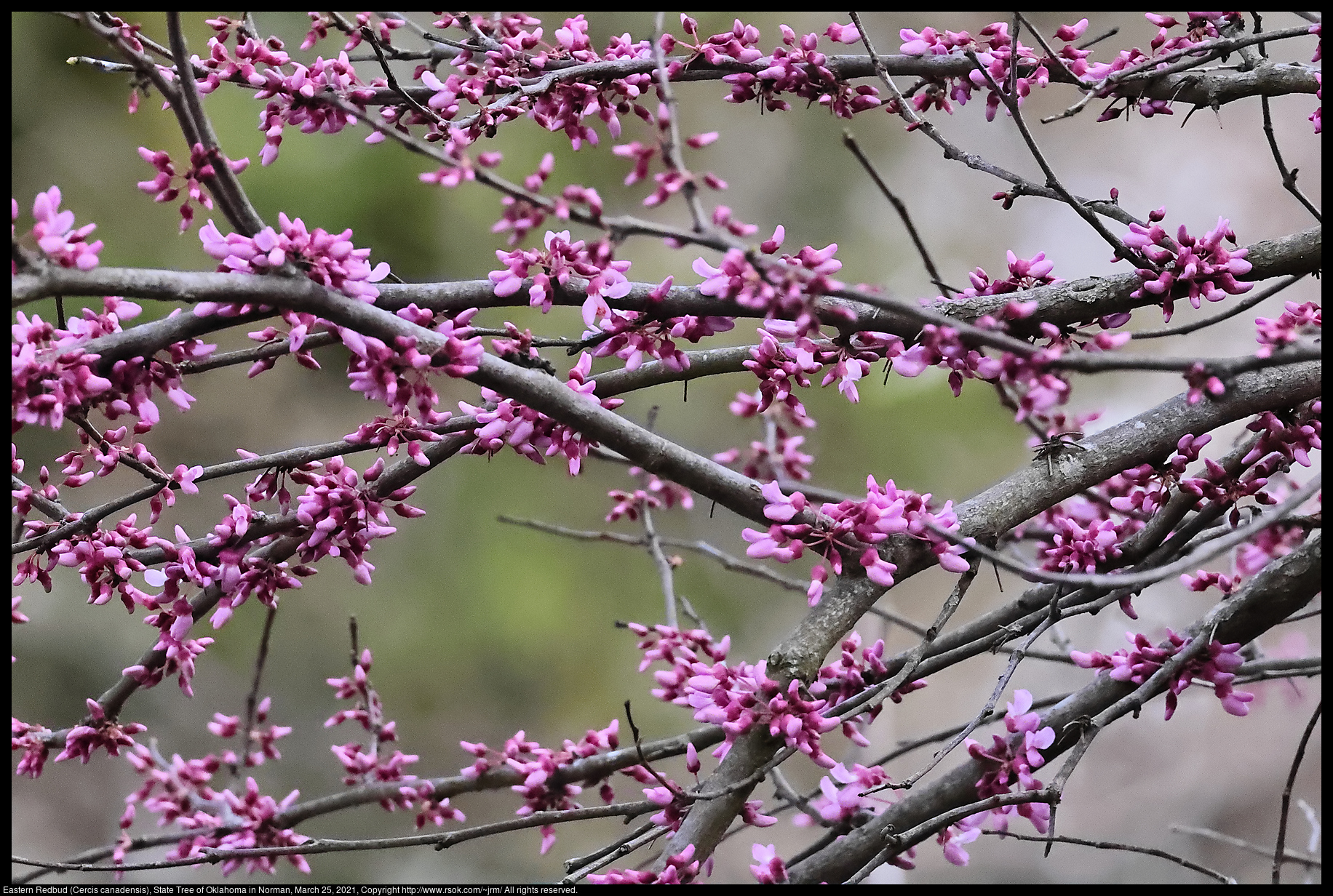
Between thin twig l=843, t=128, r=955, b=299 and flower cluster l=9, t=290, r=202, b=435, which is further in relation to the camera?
flower cluster l=9, t=290, r=202, b=435

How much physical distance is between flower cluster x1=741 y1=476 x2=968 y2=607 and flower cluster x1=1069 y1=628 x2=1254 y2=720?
0.30 metres

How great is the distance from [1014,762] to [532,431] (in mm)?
737

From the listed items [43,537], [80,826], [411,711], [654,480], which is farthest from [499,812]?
[43,537]

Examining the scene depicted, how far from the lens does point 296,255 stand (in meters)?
1.13

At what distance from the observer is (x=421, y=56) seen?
1.46 meters

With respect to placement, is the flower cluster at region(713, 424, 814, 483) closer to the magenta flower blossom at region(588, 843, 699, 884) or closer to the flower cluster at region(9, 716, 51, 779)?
the magenta flower blossom at region(588, 843, 699, 884)

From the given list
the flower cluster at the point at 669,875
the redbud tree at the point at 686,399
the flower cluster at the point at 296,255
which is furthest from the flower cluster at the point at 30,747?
the flower cluster at the point at 669,875

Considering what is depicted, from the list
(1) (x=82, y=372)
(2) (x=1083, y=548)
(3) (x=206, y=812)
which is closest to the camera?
(1) (x=82, y=372)

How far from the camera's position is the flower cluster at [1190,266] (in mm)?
1321

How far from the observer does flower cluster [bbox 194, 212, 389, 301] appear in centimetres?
109

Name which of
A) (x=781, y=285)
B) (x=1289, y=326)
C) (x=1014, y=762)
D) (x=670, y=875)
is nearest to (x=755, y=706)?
(x=670, y=875)

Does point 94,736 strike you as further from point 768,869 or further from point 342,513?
point 768,869

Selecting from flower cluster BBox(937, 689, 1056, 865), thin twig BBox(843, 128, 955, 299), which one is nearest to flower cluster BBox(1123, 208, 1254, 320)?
thin twig BBox(843, 128, 955, 299)
